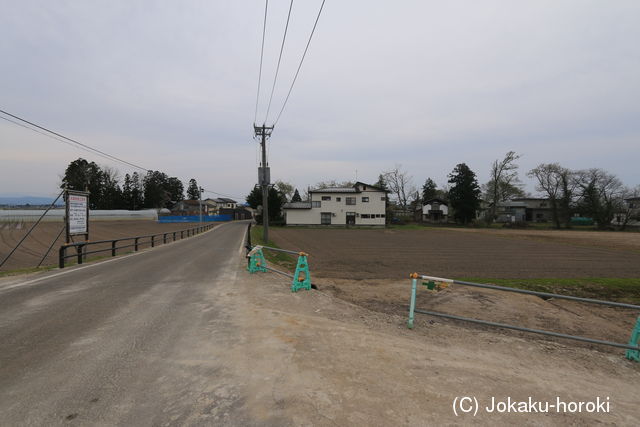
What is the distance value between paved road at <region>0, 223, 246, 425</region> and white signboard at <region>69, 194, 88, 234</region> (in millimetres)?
4604

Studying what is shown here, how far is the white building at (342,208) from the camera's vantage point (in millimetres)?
50938

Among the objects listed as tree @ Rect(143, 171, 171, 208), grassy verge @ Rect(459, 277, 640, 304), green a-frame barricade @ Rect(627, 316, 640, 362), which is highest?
tree @ Rect(143, 171, 171, 208)

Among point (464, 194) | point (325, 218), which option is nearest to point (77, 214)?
point (325, 218)

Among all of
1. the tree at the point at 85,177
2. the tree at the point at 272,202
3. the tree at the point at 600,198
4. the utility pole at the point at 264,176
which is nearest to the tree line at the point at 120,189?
the tree at the point at 85,177

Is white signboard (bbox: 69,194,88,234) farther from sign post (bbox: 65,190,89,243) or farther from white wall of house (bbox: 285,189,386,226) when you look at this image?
white wall of house (bbox: 285,189,386,226)

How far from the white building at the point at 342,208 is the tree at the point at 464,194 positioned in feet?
62.6

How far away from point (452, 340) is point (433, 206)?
229 ft

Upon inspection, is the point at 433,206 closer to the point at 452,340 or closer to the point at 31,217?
the point at 452,340

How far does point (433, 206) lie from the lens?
68.8 metres

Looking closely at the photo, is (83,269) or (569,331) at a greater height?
(83,269)

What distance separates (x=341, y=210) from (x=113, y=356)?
158ft

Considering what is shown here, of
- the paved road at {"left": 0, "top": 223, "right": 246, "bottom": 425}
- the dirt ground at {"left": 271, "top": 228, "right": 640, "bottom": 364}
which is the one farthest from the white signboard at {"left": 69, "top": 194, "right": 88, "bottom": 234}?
the dirt ground at {"left": 271, "top": 228, "right": 640, "bottom": 364}

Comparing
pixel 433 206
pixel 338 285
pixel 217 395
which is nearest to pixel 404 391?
pixel 217 395

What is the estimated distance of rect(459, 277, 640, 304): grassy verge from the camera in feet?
31.0
